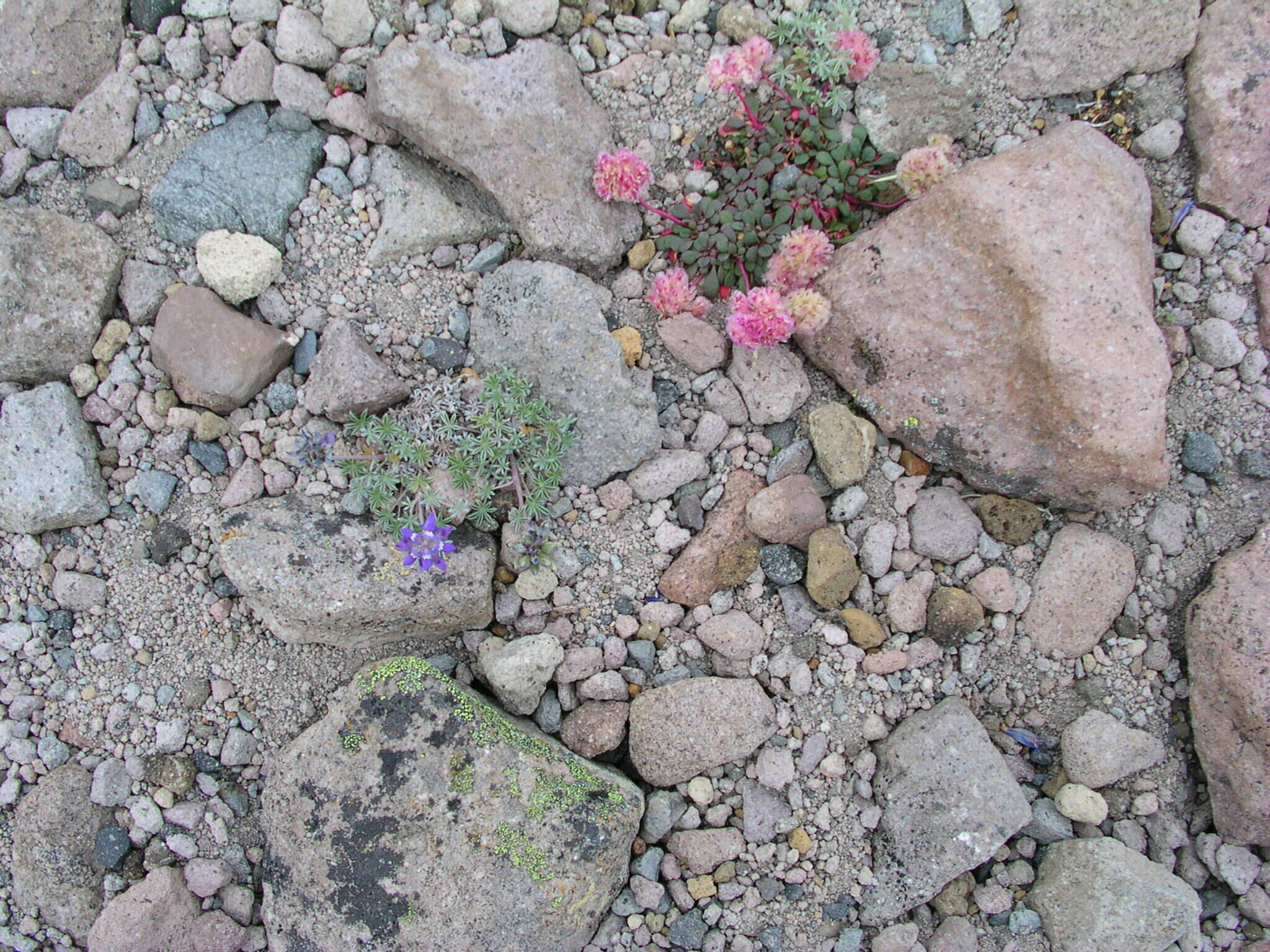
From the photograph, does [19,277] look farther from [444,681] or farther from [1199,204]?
[1199,204]

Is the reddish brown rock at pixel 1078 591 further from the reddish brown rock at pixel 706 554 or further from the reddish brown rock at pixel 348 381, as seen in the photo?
the reddish brown rock at pixel 348 381

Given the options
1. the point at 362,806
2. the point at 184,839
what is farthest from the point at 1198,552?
the point at 184,839

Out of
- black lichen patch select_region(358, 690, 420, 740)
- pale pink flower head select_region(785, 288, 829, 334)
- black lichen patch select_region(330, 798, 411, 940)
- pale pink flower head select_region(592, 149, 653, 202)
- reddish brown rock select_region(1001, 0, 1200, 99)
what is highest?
reddish brown rock select_region(1001, 0, 1200, 99)

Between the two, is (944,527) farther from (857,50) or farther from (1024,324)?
(857,50)

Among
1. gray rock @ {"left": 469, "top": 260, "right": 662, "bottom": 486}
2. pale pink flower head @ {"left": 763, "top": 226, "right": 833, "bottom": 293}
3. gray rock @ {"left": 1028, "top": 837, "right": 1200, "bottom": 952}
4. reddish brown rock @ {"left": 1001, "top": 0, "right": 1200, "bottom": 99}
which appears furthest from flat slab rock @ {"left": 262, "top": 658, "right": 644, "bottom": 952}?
reddish brown rock @ {"left": 1001, "top": 0, "right": 1200, "bottom": 99}

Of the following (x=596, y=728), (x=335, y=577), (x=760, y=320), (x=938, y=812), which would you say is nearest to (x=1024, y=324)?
(x=760, y=320)

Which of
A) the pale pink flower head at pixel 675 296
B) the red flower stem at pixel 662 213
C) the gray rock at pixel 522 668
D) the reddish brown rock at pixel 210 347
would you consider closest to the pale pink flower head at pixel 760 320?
the pale pink flower head at pixel 675 296

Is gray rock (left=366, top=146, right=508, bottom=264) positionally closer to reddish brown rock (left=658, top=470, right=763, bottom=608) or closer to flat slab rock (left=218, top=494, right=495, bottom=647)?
flat slab rock (left=218, top=494, right=495, bottom=647)
